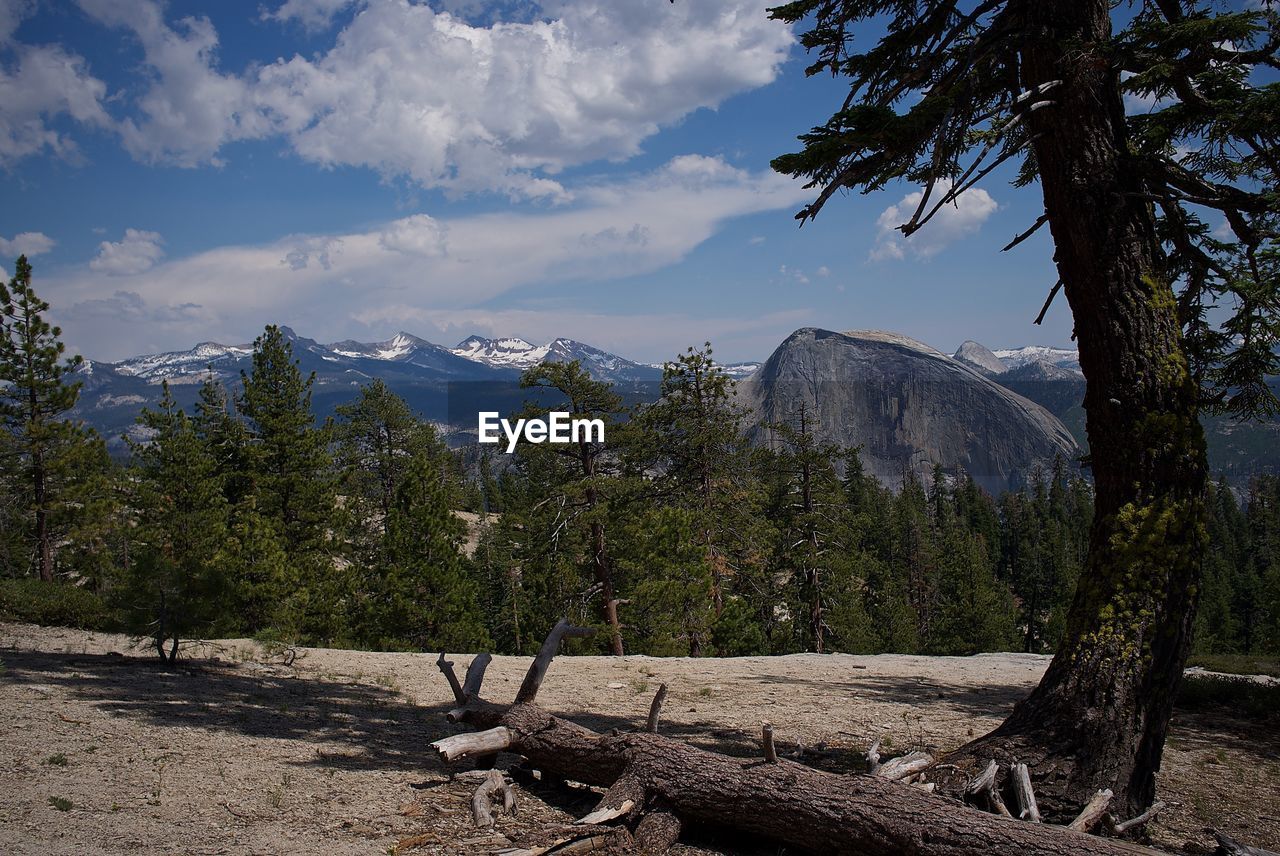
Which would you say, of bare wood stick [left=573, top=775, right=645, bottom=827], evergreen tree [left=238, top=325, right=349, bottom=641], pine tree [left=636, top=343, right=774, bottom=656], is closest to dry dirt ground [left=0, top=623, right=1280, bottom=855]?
bare wood stick [left=573, top=775, right=645, bottom=827]

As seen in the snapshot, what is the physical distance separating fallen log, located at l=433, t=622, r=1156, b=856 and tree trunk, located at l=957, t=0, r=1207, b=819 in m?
0.88

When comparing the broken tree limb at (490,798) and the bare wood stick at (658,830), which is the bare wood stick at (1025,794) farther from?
the broken tree limb at (490,798)

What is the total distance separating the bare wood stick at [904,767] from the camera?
17.3 ft

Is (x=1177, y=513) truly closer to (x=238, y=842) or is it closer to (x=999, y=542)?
(x=238, y=842)

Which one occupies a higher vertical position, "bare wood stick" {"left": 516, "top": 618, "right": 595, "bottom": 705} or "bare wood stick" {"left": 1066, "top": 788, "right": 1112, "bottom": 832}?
"bare wood stick" {"left": 516, "top": 618, "right": 595, "bottom": 705}

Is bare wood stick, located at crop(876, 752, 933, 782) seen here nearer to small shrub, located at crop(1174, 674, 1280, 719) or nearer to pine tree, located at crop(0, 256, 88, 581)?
small shrub, located at crop(1174, 674, 1280, 719)

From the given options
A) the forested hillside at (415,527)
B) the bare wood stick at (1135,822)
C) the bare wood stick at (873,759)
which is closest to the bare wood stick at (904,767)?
the bare wood stick at (873,759)

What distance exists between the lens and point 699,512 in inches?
917

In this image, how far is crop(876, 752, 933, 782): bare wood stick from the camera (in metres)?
5.29

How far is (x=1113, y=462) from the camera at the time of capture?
568 cm

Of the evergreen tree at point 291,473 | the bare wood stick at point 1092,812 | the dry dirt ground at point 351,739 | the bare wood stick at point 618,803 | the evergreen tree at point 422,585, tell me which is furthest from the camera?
the evergreen tree at point 291,473

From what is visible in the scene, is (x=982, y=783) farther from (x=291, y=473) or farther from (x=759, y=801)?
(x=291, y=473)

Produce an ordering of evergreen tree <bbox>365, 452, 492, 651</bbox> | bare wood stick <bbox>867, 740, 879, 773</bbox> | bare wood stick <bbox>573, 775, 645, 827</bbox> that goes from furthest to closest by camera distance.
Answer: evergreen tree <bbox>365, 452, 492, 651</bbox>, bare wood stick <bbox>867, 740, 879, 773</bbox>, bare wood stick <bbox>573, 775, 645, 827</bbox>

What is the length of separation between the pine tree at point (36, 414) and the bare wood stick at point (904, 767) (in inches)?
1019
